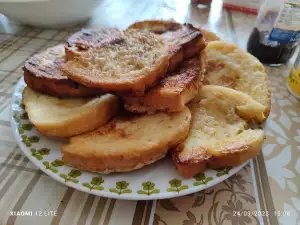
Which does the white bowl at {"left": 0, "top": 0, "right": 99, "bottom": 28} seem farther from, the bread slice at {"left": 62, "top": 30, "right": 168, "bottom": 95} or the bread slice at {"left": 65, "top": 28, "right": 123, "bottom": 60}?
the bread slice at {"left": 62, "top": 30, "right": 168, "bottom": 95}

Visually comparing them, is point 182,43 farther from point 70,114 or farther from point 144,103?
point 70,114

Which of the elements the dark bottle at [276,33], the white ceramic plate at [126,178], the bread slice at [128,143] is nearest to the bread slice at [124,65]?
the bread slice at [128,143]

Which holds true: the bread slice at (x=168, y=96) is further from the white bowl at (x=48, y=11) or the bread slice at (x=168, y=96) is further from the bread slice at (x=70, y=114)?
the white bowl at (x=48, y=11)

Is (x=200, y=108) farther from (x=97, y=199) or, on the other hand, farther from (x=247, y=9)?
(x=247, y=9)

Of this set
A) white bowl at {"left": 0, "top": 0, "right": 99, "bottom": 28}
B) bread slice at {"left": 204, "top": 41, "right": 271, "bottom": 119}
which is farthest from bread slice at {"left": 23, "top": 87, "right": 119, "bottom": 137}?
white bowl at {"left": 0, "top": 0, "right": 99, "bottom": 28}

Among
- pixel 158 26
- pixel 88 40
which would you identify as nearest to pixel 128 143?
pixel 88 40

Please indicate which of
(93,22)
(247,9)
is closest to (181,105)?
(93,22)
